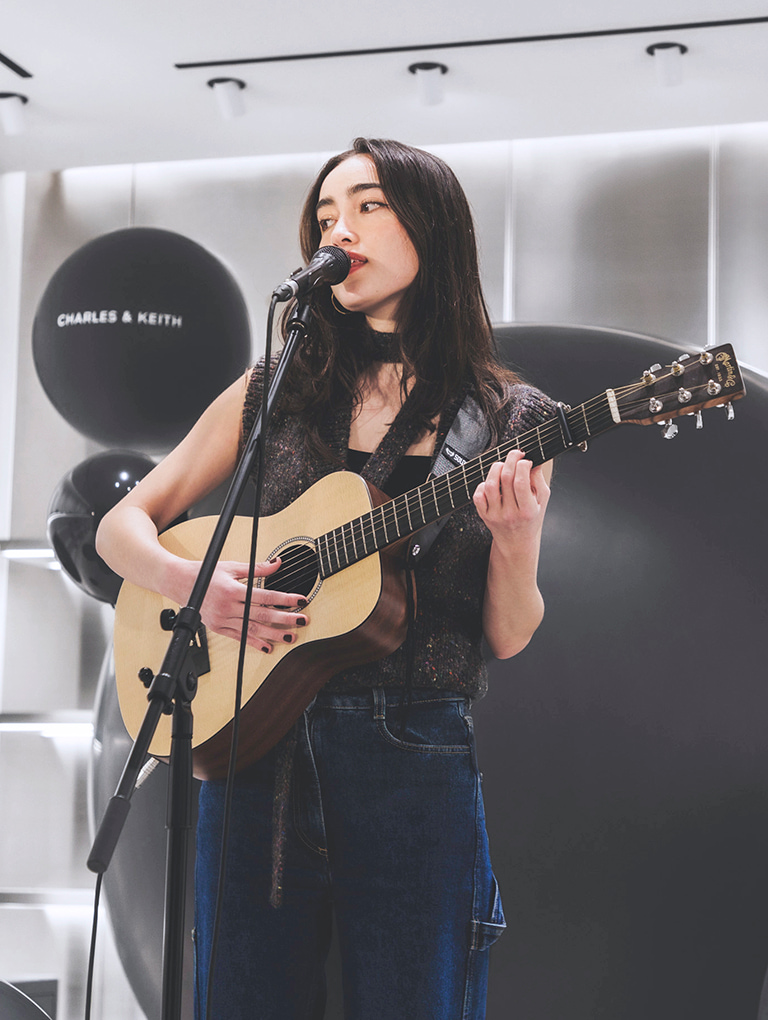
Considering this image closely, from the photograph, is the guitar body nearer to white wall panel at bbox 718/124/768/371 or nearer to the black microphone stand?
the black microphone stand

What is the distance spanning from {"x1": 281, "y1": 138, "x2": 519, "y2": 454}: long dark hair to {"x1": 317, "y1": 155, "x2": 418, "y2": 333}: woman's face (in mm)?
16

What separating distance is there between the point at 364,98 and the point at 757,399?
1.80 metres

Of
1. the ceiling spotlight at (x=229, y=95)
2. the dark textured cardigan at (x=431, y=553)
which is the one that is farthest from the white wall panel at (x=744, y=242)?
the dark textured cardigan at (x=431, y=553)

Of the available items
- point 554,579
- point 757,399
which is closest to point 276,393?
point 554,579

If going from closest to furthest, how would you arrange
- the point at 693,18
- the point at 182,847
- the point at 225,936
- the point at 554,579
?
the point at 182,847, the point at 225,936, the point at 554,579, the point at 693,18

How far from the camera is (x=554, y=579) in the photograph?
248 centimetres

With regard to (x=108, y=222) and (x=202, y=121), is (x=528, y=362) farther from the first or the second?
(x=108, y=222)

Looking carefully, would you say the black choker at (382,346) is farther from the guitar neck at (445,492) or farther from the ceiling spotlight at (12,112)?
the ceiling spotlight at (12,112)

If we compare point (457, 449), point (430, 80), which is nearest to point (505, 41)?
point (430, 80)

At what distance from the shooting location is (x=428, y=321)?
1710mm

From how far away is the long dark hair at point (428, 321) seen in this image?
1.67m

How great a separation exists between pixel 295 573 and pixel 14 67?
252 cm

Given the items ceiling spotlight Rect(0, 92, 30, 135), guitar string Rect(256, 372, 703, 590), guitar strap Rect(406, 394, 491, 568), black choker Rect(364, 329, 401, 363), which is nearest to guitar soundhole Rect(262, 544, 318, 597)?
guitar string Rect(256, 372, 703, 590)

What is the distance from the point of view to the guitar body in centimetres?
149
